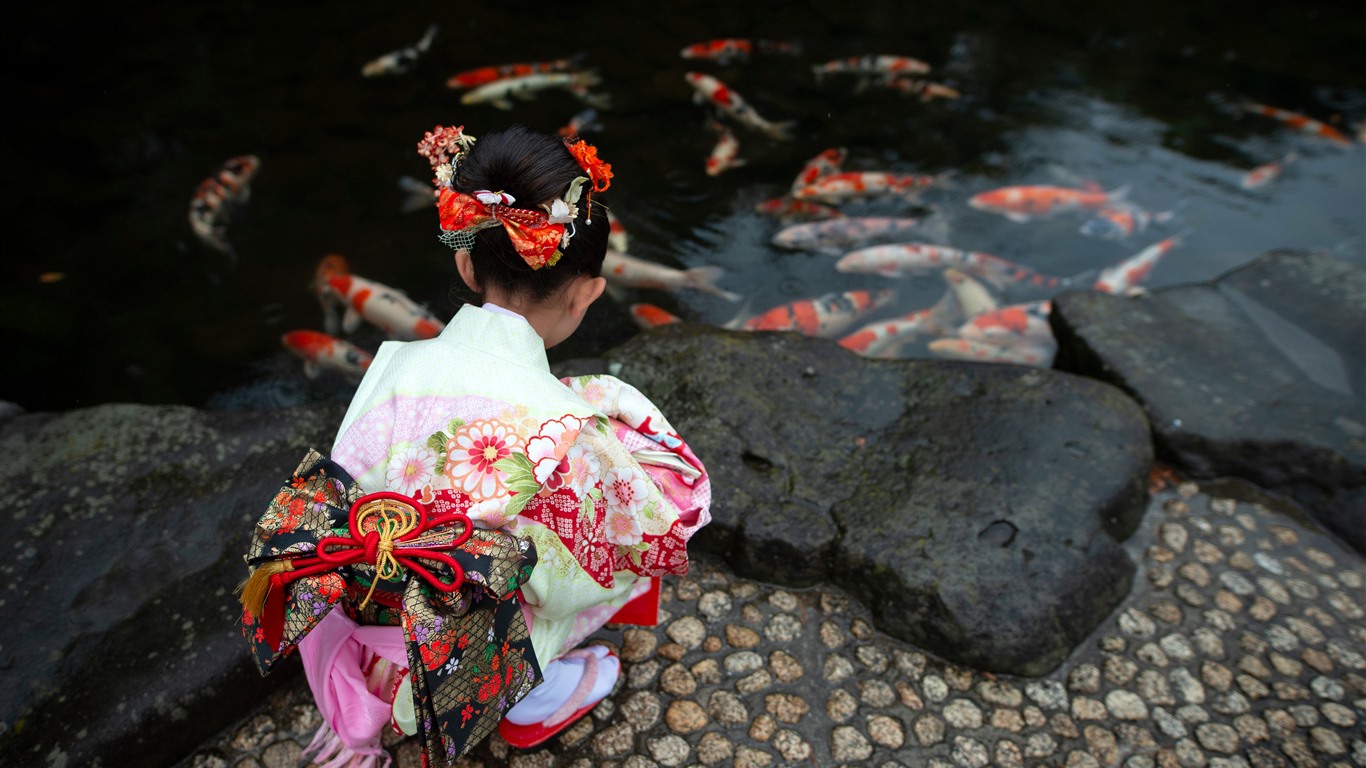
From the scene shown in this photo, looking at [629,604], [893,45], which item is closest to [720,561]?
[629,604]

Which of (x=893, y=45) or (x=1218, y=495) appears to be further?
(x=893, y=45)

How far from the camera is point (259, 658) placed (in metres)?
1.98

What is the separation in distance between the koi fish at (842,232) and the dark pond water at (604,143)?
5.5 inches

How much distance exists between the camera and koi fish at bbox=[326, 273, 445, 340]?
202 inches

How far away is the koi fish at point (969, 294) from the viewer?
565 centimetres

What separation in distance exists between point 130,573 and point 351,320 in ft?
8.77

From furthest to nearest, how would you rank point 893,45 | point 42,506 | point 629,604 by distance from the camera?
point 893,45, point 42,506, point 629,604

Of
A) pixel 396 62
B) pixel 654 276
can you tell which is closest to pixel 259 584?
pixel 654 276

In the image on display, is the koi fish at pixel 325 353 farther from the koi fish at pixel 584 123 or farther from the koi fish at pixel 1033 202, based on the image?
the koi fish at pixel 1033 202

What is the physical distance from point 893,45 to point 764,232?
3679 mm

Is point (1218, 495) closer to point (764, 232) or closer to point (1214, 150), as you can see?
point (764, 232)

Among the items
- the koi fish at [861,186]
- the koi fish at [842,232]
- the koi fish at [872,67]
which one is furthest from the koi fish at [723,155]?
the koi fish at [872,67]

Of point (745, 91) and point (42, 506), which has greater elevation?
point (42, 506)

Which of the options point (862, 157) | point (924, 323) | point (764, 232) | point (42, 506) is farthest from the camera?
point (862, 157)
